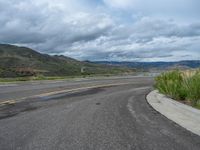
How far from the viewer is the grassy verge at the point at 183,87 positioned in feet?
43.3

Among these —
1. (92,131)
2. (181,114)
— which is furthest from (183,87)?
(92,131)

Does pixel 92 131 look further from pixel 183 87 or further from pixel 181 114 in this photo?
pixel 183 87

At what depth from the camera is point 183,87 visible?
15008 mm

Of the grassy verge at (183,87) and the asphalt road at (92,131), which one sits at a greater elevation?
the grassy verge at (183,87)

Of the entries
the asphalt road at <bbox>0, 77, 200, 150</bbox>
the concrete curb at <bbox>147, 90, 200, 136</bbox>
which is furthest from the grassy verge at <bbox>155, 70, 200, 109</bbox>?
the asphalt road at <bbox>0, 77, 200, 150</bbox>

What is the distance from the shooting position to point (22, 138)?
7.66 metres

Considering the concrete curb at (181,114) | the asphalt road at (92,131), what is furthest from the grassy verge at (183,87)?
the asphalt road at (92,131)

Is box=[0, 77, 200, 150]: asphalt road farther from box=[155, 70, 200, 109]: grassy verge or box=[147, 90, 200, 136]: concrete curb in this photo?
box=[155, 70, 200, 109]: grassy verge

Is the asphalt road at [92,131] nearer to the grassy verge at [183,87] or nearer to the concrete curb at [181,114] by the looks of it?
the concrete curb at [181,114]

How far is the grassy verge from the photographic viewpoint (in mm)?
13211

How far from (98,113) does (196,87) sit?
4063 millimetres

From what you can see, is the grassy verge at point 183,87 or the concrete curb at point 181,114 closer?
the concrete curb at point 181,114

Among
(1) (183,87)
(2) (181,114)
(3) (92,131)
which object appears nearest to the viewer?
(3) (92,131)

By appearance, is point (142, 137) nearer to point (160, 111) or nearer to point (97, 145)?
point (97, 145)
